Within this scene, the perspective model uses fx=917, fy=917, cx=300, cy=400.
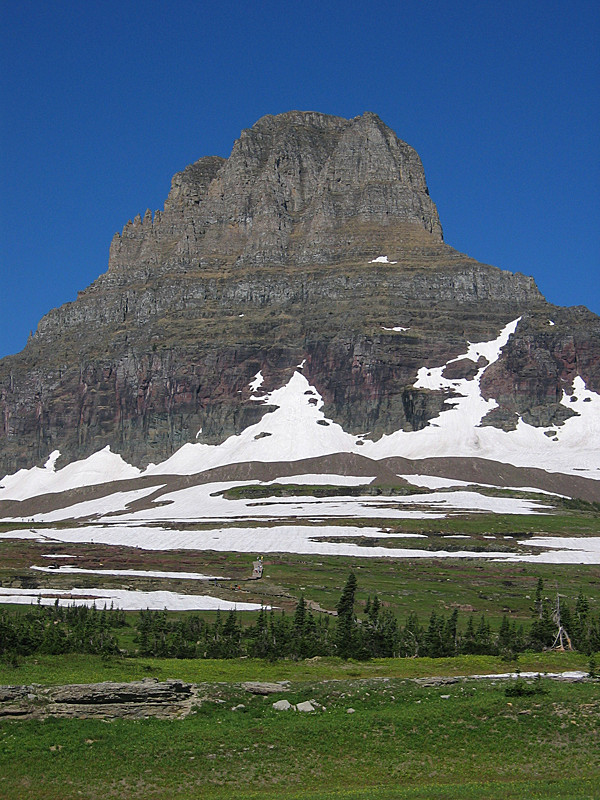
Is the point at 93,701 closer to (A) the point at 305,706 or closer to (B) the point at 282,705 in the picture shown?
(B) the point at 282,705

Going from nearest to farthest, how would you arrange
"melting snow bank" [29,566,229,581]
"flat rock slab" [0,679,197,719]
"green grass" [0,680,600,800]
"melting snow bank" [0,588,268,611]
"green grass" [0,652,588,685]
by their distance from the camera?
"green grass" [0,680,600,800] < "flat rock slab" [0,679,197,719] < "green grass" [0,652,588,685] < "melting snow bank" [0,588,268,611] < "melting snow bank" [29,566,229,581]

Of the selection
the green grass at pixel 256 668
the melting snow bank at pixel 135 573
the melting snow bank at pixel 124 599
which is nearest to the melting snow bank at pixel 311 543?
the melting snow bank at pixel 135 573

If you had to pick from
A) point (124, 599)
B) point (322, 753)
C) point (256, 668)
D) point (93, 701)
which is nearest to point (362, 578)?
point (124, 599)

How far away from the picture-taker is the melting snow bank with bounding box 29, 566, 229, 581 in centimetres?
12519

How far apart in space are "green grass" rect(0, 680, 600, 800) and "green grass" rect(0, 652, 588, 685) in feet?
21.4

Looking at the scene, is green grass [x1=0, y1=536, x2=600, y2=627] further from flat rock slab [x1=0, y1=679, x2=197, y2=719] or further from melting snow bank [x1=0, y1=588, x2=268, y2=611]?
flat rock slab [x1=0, y1=679, x2=197, y2=719]

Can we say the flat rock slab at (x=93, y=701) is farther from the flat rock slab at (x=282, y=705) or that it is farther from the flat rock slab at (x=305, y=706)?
the flat rock slab at (x=305, y=706)

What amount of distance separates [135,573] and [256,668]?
274ft

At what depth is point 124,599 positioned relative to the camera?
99000 mm

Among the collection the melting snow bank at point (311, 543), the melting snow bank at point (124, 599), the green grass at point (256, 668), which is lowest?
the melting snow bank at point (124, 599)

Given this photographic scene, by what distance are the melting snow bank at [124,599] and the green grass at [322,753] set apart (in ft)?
185

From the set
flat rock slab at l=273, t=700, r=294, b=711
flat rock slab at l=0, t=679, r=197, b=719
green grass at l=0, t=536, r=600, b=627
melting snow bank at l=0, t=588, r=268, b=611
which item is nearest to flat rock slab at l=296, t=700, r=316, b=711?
flat rock slab at l=273, t=700, r=294, b=711

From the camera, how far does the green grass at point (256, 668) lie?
42.6m

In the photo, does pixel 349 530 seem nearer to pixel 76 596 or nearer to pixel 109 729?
pixel 76 596
